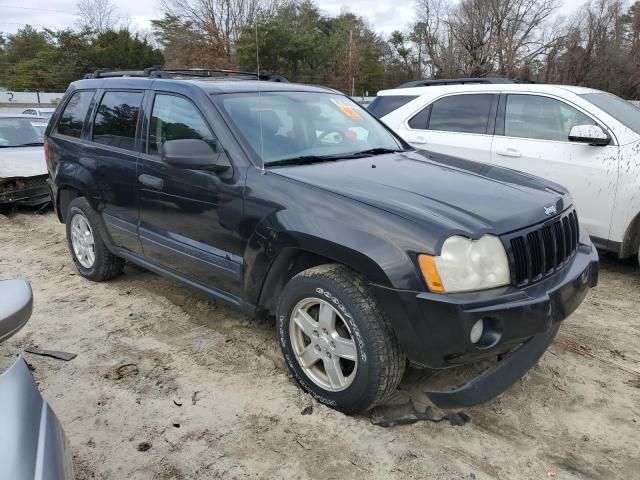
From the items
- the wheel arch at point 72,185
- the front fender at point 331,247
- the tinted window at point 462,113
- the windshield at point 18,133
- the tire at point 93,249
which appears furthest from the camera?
the windshield at point 18,133

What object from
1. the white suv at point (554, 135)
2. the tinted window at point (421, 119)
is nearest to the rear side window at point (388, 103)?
the white suv at point (554, 135)

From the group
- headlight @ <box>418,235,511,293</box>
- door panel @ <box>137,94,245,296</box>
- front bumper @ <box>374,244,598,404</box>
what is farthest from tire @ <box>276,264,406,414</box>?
door panel @ <box>137,94,245,296</box>

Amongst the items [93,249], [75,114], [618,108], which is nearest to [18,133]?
[75,114]

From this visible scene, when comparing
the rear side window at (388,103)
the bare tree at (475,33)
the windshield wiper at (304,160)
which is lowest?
the windshield wiper at (304,160)

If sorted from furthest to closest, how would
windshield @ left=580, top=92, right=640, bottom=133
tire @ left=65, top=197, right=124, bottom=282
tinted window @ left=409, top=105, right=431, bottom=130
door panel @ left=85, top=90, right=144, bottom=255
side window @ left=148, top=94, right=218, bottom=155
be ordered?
tinted window @ left=409, top=105, right=431, bottom=130 → windshield @ left=580, top=92, right=640, bottom=133 → tire @ left=65, top=197, right=124, bottom=282 → door panel @ left=85, top=90, right=144, bottom=255 → side window @ left=148, top=94, right=218, bottom=155

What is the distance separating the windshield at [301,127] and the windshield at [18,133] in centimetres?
666

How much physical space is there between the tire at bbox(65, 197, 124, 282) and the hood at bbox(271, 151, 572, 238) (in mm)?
2279

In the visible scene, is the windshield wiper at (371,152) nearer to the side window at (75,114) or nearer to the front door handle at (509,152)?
the front door handle at (509,152)

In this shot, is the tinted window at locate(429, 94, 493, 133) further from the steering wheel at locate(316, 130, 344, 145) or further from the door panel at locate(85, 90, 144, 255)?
the door panel at locate(85, 90, 144, 255)

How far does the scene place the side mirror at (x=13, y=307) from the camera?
5.34ft

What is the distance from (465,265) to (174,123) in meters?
2.31

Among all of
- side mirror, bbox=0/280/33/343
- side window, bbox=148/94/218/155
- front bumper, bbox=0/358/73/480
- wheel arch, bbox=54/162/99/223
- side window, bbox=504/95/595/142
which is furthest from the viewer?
side window, bbox=504/95/595/142

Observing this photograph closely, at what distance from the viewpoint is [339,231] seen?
2635 millimetres

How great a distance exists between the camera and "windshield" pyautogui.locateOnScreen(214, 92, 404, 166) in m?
3.33
